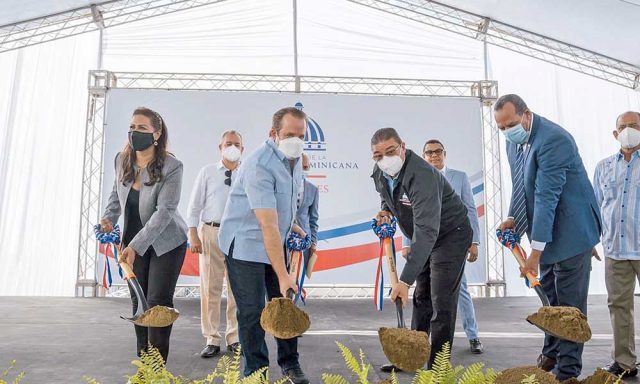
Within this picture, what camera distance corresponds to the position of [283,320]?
1972 mm

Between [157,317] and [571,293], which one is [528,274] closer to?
[571,293]

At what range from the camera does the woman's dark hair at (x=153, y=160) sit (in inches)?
106

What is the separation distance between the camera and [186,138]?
24.4ft

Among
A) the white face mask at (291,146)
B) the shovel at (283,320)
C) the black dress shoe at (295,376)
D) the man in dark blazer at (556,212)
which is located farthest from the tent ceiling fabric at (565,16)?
the shovel at (283,320)

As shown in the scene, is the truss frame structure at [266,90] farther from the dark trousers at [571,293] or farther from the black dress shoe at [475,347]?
the dark trousers at [571,293]

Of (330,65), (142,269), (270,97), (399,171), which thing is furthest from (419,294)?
(330,65)

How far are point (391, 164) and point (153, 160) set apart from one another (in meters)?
1.25

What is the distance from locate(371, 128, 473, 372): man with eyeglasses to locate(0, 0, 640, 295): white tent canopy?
5.26 m

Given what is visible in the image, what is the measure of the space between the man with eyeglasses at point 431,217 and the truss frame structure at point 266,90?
4654 mm

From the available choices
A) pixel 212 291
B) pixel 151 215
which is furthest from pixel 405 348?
pixel 212 291

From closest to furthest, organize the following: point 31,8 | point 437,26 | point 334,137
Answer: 1. point 31,8
2. point 334,137
3. point 437,26

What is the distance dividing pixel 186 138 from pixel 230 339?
14.2ft

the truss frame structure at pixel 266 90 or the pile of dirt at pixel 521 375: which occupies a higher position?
the truss frame structure at pixel 266 90

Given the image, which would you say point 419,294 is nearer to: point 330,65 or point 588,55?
point 330,65
